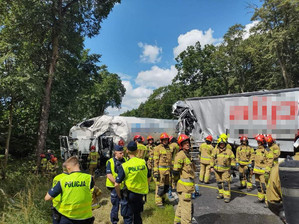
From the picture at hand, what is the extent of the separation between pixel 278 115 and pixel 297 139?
7.04 meters

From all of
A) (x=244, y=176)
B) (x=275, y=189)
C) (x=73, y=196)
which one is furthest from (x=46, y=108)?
(x=275, y=189)

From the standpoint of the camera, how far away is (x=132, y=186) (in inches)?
157

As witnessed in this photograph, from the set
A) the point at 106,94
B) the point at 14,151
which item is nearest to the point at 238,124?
the point at 14,151

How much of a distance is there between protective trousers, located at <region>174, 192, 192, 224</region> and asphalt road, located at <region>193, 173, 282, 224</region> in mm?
977

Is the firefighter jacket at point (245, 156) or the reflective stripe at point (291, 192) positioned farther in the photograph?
the firefighter jacket at point (245, 156)

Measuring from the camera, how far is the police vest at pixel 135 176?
3996 millimetres

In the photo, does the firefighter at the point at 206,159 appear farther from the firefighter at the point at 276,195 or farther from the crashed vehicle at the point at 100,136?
the firefighter at the point at 276,195

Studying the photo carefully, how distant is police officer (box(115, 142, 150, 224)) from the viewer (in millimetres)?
3993

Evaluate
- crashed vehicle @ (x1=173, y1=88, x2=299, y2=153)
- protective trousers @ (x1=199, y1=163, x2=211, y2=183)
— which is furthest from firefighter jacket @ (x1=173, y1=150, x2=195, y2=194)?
crashed vehicle @ (x1=173, y1=88, x2=299, y2=153)

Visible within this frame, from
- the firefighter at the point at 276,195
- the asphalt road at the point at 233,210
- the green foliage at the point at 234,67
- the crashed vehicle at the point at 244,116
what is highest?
the green foliage at the point at 234,67

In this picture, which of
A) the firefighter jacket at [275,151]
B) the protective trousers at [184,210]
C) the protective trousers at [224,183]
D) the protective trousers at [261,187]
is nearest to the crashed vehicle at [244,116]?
the firefighter jacket at [275,151]

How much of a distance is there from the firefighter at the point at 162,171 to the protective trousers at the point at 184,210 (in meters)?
1.67

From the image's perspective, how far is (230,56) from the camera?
92.7ft

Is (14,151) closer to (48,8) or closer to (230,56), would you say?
(48,8)
